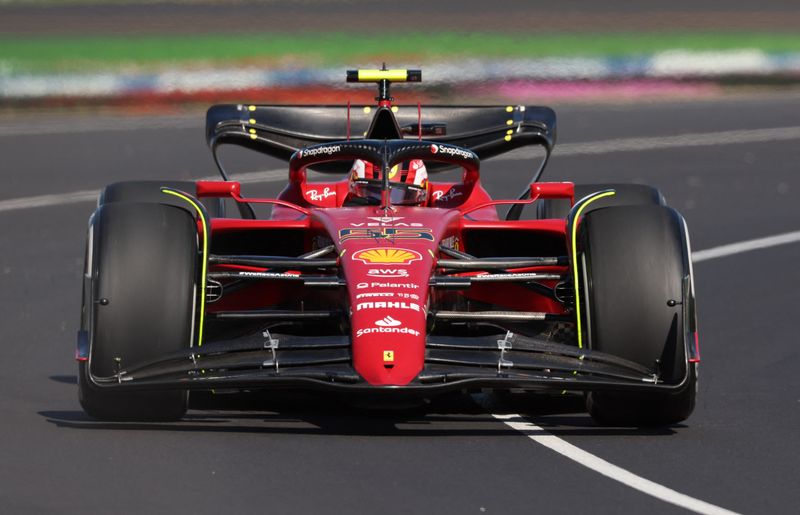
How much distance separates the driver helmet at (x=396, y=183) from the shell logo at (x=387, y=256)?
1.51 meters

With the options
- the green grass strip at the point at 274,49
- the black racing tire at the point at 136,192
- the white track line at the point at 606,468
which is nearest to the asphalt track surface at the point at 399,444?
the white track line at the point at 606,468

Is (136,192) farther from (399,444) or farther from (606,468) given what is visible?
(606,468)

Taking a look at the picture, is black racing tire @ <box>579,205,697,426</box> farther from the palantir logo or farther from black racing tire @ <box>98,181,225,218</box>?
black racing tire @ <box>98,181,225,218</box>

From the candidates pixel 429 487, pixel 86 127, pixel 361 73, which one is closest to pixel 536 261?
pixel 429 487

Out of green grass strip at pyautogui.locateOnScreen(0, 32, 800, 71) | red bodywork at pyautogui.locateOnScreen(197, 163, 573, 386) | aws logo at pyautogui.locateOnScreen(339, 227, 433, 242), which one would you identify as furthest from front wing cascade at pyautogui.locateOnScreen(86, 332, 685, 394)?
green grass strip at pyautogui.locateOnScreen(0, 32, 800, 71)

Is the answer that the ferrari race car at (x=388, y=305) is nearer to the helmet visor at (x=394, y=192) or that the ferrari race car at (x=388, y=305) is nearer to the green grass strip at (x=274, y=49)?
the helmet visor at (x=394, y=192)

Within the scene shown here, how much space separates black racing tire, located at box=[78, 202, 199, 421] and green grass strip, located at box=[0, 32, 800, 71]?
674 inches

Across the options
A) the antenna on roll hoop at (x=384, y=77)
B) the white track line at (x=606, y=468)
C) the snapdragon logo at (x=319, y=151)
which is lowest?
the white track line at (x=606, y=468)

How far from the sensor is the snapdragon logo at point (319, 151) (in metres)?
10.7

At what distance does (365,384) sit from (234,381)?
1.88 ft

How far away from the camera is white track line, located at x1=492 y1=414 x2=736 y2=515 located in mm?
7422

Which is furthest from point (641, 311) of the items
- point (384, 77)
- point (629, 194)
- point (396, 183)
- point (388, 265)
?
point (384, 77)

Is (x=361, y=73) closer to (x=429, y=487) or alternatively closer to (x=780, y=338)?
(x=780, y=338)

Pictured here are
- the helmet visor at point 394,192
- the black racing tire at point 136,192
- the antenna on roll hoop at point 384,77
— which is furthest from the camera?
the antenna on roll hoop at point 384,77
